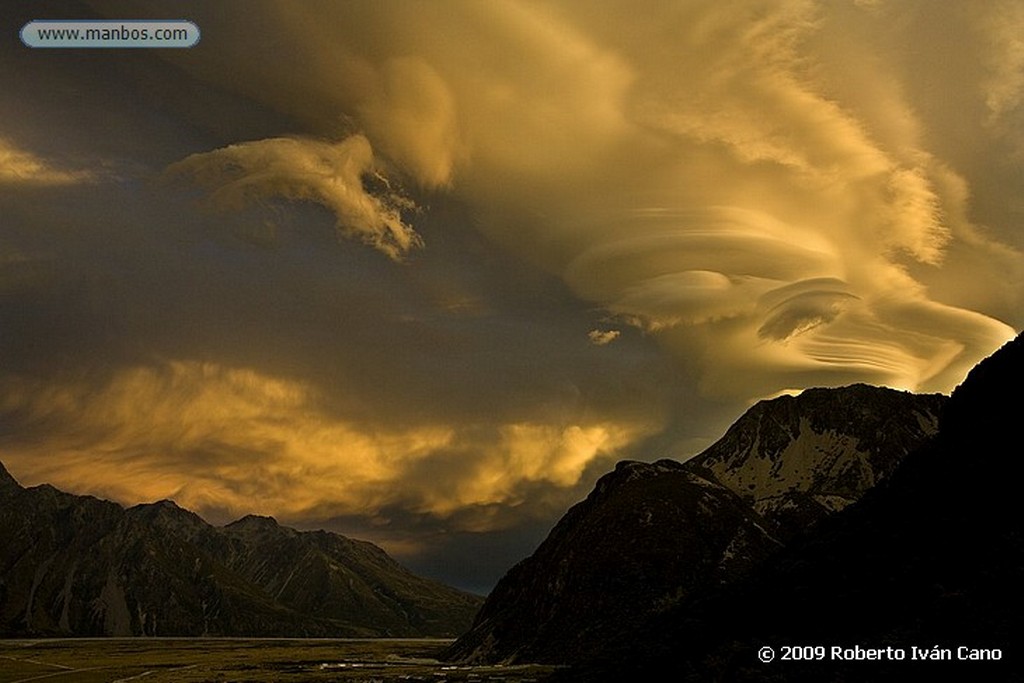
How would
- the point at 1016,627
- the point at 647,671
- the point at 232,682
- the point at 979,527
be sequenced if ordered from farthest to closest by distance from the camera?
the point at 232,682 → the point at 647,671 → the point at 979,527 → the point at 1016,627

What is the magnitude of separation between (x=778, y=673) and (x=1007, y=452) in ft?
150

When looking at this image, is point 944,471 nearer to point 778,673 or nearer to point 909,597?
point 909,597

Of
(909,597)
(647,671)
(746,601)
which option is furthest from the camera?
(746,601)

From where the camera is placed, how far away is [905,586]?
8756cm

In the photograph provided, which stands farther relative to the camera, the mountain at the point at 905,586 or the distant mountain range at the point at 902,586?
the distant mountain range at the point at 902,586

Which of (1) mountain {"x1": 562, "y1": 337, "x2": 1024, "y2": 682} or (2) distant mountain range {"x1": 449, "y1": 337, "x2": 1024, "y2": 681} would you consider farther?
(2) distant mountain range {"x1": 449, "y1": 337, "x2": 1024, "y2": 681}

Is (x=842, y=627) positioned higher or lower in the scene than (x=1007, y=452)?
lower

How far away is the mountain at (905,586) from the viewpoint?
75000mm

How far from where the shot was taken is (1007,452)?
100 metres

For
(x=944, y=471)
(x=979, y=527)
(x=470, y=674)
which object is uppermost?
(x=944, y=471)

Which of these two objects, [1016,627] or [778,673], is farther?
[778,673]

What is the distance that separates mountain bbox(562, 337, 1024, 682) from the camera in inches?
2953

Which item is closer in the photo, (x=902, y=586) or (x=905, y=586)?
(x=905, y=586)

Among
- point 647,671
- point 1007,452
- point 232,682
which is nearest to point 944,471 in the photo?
point 1007,452
